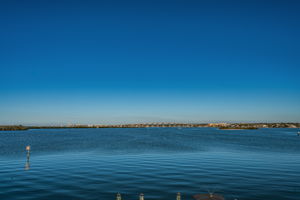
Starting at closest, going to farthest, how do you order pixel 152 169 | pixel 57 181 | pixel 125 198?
pixel 125 198
pixel 57 181
pixel 152 169

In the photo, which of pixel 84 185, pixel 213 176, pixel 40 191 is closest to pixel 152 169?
pixel 213 176

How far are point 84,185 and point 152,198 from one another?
831cm

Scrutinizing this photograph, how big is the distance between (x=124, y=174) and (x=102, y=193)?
8377 mm

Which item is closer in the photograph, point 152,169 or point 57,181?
point 57,181

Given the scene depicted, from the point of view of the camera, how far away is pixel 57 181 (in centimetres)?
2539

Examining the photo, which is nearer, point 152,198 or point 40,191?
point 152,198

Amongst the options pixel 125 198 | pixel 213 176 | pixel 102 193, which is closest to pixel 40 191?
pixel 102 193

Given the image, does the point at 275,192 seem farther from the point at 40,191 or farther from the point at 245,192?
the point at 40,191

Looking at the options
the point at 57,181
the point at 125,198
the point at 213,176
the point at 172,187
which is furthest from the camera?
the point at 213,176

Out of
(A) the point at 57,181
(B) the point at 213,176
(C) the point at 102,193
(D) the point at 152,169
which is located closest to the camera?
(C) the point at 102,193

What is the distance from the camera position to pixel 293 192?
21.4m

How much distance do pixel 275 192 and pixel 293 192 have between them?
5.87 ft

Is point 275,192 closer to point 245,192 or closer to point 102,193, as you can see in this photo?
point 245,192

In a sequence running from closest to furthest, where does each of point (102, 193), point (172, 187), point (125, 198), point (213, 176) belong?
point (125, 198) → point (102, 193) → point (172, 187) → point (213, 176)
